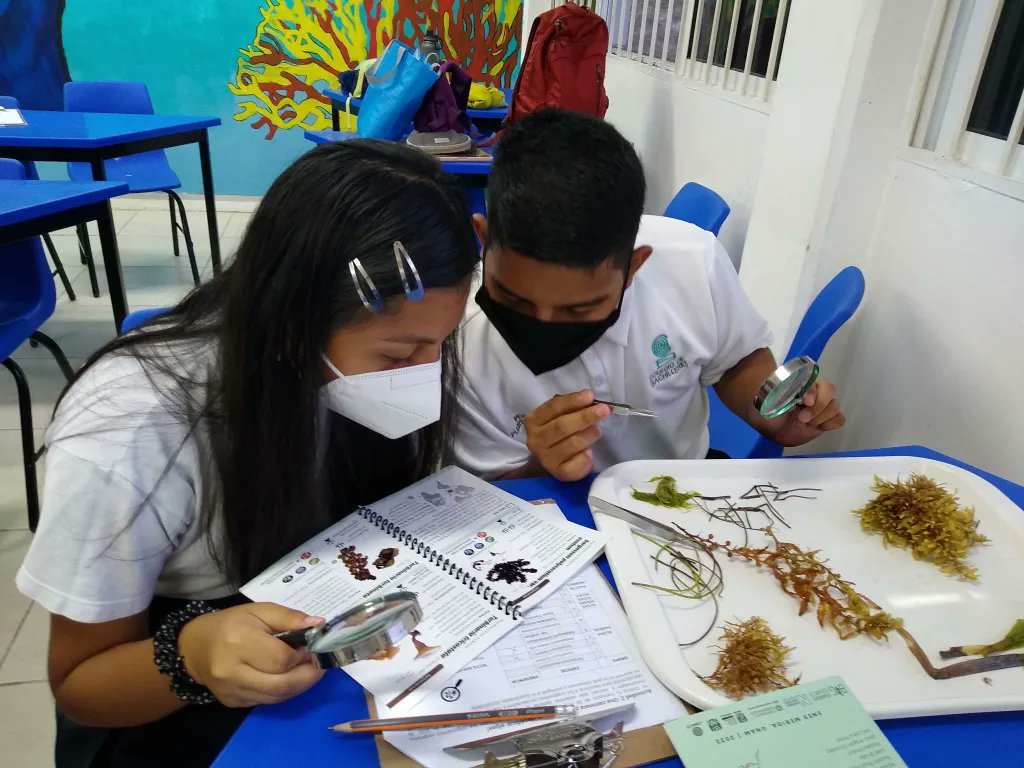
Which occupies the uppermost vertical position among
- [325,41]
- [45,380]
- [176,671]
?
[325,41]

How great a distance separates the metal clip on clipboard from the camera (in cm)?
57

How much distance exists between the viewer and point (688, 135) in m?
2.48

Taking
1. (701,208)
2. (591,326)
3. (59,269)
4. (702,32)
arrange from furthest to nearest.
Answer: (59,269), (702,32), (701,208), (591,326)

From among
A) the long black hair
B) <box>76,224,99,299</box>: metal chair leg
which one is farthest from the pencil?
<box>76,224,99,299</box>: metal chair leg

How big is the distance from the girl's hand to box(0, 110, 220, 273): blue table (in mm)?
1937

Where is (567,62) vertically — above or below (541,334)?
above

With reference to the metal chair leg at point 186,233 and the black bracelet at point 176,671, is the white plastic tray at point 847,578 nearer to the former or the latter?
the black bracelet at point 176,671

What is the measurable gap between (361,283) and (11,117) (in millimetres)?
2800

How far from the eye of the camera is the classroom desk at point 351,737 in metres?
0.58

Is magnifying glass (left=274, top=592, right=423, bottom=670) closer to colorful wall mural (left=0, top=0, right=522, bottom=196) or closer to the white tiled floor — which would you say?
the white tiled floor

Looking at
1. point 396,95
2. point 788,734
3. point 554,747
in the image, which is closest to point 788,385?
point 788,734

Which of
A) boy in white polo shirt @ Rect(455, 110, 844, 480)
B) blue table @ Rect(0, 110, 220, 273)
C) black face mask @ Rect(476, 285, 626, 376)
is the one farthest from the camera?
blue table @ Rect(0, 110, 220, 273)

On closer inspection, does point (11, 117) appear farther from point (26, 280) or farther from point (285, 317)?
point (285, 317)

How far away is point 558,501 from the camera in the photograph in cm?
94
